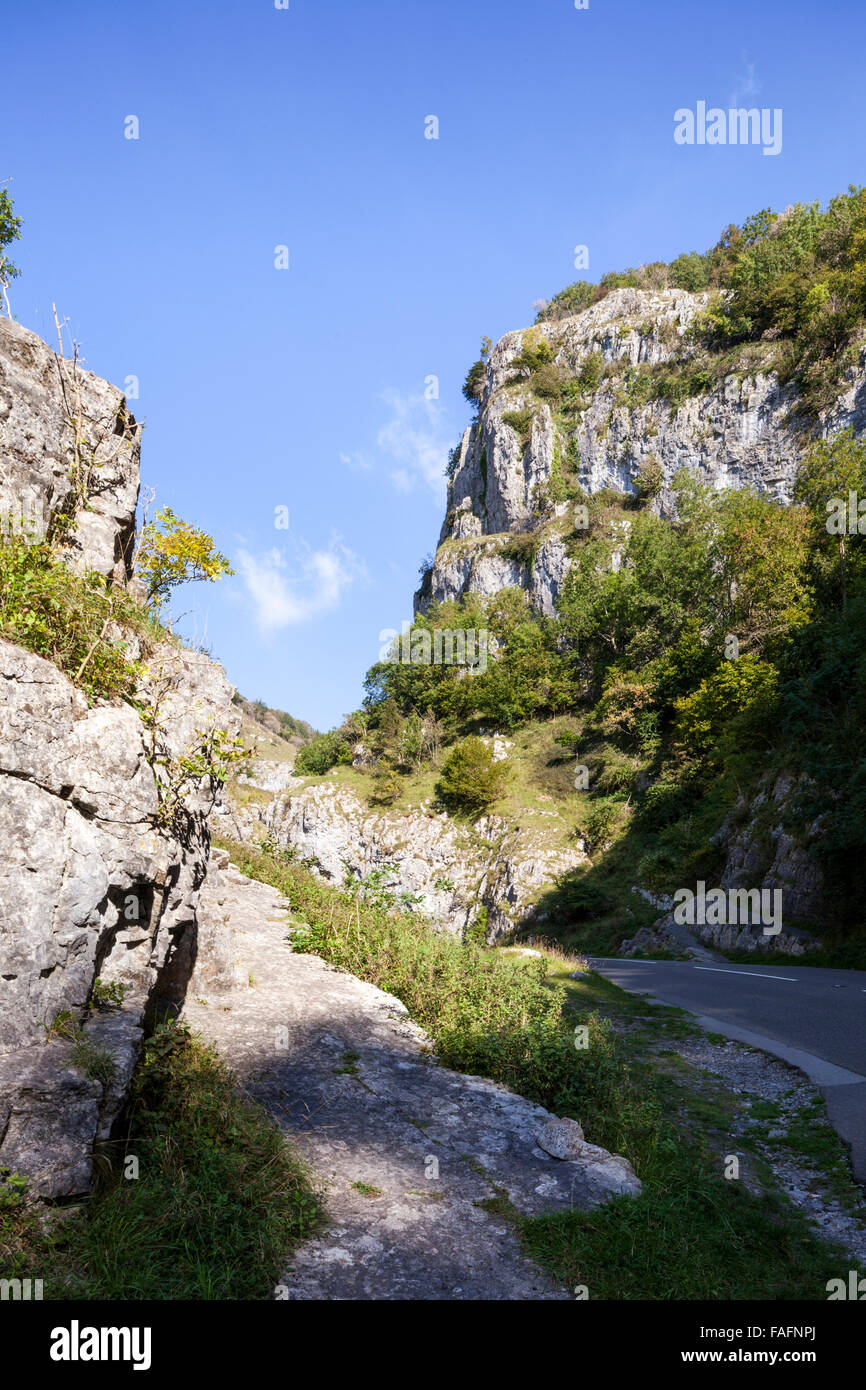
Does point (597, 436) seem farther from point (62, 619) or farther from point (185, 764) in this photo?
point (62, 619)

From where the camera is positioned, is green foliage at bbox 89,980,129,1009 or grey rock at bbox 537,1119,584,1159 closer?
green foliage at bbox 89,980,129,1009

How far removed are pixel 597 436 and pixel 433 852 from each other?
134ft

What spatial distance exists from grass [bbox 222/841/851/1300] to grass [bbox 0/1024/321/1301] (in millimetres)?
1397

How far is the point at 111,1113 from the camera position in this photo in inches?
155

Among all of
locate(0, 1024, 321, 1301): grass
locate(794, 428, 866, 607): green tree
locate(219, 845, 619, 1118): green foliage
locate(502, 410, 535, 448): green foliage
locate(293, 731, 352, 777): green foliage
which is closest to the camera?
locate(0, 1024, 321, 1301): grass

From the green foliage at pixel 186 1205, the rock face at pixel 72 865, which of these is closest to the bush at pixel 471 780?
the rock face at pixel 72 865

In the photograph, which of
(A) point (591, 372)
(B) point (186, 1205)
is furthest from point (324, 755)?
(B) point (186, 1205)

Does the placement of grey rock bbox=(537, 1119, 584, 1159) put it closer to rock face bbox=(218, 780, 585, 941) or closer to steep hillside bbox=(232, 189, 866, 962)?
steep hillside bbox=(232, 189, 866, 962)

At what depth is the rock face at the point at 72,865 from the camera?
12.4 feet

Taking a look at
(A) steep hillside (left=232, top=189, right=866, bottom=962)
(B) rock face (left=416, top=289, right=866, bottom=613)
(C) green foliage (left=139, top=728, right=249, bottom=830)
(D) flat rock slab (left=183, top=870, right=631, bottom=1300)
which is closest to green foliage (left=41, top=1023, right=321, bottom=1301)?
(D) flat rock slab (left=183, top=870, right=631, bottom=1300)

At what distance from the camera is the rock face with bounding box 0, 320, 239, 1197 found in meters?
3.77

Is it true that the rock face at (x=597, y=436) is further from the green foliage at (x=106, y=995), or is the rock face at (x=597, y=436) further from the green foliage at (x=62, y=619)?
the green foliage at (x=106, y=995)
